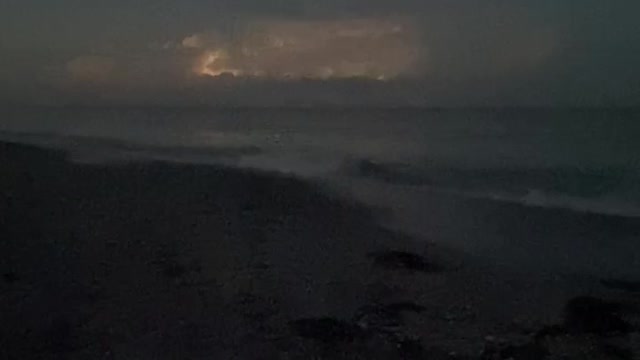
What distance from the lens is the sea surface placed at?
1218cm

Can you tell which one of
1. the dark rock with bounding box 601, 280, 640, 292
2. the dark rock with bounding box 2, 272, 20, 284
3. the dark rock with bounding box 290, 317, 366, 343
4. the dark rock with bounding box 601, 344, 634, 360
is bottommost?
the dark rock with bounding box 601, 344, 634, 360

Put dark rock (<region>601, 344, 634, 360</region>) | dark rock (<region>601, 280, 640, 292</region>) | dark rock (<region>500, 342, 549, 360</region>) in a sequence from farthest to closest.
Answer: dark rock (<region>601, 280, 640, 292</region>) → dark rock (<region>601, 344, 634, 360</region>) → dark rock (<region>500, 342, 549, 360</region>)

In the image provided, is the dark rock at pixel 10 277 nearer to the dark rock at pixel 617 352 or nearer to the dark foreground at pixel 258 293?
the dark foreground at pixel 258 293

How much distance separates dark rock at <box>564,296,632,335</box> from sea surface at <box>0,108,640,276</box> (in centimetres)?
151

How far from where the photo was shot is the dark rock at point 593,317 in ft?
25.0

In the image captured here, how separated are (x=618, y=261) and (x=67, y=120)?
26.0 meters

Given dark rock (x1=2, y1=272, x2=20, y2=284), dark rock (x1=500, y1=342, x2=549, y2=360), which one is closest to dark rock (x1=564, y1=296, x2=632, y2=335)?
dark rock (x1=500, y1=342, x2=549, y2=360)

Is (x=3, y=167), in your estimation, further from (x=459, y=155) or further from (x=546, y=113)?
(x=546, y=113)

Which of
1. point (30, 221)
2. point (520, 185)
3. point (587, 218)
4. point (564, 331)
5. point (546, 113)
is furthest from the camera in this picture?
point (546, 113)

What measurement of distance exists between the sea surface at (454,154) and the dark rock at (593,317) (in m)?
1.51

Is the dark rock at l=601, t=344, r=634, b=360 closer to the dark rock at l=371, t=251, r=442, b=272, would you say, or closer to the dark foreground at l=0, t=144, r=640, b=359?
the dark foreground at l=0, t=144, r=640, b=359

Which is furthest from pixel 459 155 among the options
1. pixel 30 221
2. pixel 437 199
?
pixel 30 221

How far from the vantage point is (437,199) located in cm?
1538

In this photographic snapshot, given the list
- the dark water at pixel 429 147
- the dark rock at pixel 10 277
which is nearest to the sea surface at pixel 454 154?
the dark water at pixel 429 147
